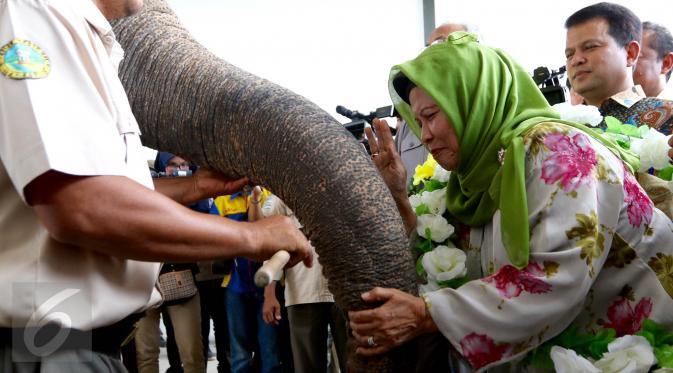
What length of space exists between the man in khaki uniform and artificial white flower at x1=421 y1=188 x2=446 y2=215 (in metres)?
1.03

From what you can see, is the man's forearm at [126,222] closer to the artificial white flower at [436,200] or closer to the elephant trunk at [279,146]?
the elephant trunk at [279,146]

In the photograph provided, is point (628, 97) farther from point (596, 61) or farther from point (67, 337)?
point (67, 337)

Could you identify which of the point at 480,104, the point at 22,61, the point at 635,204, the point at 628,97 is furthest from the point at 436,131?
the point at 628,97

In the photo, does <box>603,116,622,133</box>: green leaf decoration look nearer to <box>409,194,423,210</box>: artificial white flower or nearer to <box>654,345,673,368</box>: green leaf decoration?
<box>409,194,423,210</box>: artificial white flower

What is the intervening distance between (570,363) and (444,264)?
1.59ft

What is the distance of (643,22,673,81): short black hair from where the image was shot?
12.0ft

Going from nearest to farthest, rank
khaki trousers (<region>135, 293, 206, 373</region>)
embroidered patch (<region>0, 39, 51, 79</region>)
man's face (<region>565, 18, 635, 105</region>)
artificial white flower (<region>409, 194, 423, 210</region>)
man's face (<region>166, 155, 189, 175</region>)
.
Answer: embroidered patch (<region>0, 39, 51, 79</region>) → artificial white flower (<region>409, 194, 423, 210</region>) → man's face (<region>565, 18, 635, 105</region>) → khaki trousers (<region>135, 293, 206, 373</region>) → man's face (<region>166, 155, 189, 175</region>)

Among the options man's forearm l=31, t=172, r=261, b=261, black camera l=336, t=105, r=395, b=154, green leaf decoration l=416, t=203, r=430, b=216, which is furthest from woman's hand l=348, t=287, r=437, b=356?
black camera l=336, t=105, r=395, b=154

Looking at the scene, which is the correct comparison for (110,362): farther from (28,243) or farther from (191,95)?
(191,95)

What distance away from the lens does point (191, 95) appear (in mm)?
1557

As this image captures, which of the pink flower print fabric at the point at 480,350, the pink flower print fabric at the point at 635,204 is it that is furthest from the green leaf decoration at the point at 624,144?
the pink flower print fabric at the point at 480,350

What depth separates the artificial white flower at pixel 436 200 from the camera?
7.58 feet

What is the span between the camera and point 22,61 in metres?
1.10

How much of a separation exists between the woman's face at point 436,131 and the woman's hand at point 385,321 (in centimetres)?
55
